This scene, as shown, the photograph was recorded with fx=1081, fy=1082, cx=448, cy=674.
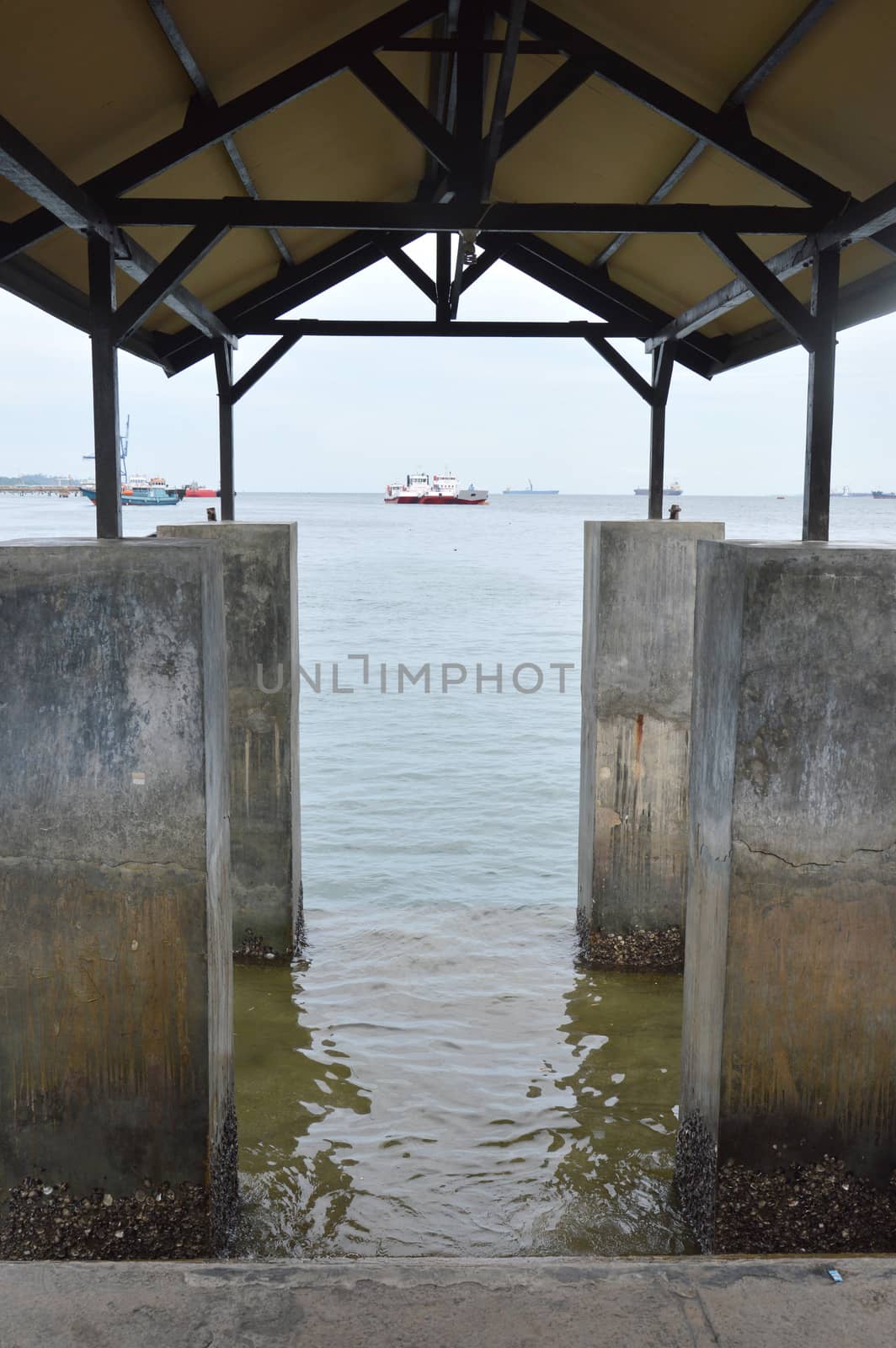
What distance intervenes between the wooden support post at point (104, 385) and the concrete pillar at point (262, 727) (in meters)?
1.98

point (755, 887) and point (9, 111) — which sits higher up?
point (9, 111)

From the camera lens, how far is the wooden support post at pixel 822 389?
526cm

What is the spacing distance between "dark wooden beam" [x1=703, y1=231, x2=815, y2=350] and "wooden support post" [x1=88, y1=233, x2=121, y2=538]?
298 centimetres

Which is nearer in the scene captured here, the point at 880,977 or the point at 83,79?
the point at 880,977

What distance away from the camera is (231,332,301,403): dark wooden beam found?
27.7 feet

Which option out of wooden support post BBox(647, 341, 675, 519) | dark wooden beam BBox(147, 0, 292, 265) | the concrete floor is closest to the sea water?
the concrete floor

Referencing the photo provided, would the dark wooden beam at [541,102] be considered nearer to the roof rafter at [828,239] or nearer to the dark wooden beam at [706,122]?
the dark wooden beam at [706,122]

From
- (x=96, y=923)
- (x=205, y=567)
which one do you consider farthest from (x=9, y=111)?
(x=96, y=923)

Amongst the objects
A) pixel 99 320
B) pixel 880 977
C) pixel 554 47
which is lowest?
pixel 880 977

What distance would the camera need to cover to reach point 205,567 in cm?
400

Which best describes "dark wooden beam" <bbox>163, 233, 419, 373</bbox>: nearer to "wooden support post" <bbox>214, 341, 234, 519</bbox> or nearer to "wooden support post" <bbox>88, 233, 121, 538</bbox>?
"wooden support post" <bbox>214, 341, 234, 519</bbox>

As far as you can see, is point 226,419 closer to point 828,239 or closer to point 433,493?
point 828,239

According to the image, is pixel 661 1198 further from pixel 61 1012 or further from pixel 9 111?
pixel 9 111

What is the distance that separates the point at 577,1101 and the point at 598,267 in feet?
18.9
